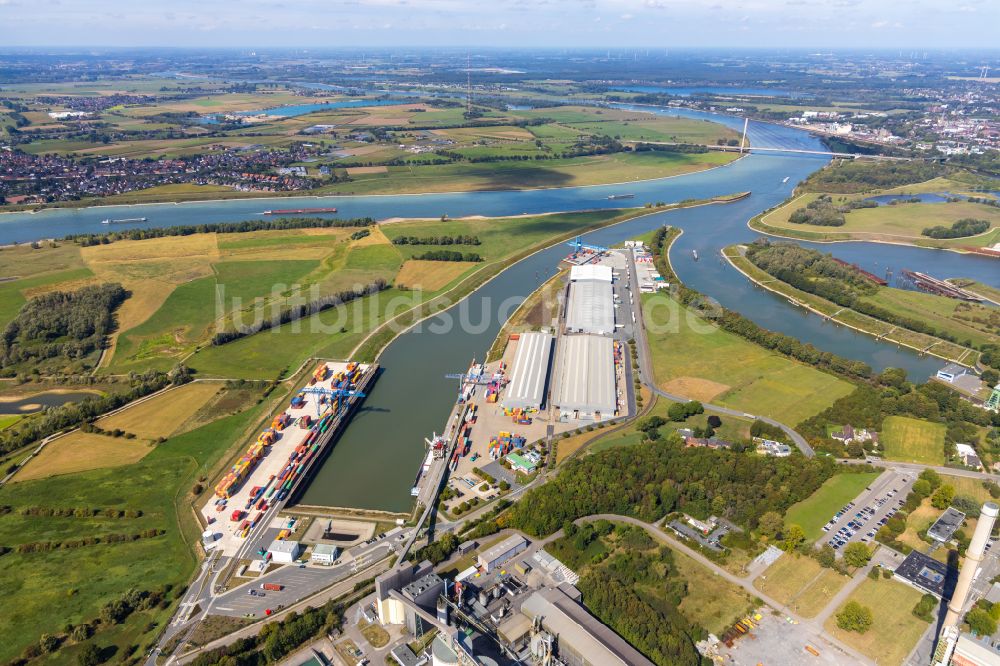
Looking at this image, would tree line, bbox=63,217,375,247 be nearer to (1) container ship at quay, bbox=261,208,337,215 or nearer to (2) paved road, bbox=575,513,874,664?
(1) container ship at quay, bbox=261,208,337,215

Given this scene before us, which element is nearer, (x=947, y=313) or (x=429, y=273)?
(x=947, y=313)

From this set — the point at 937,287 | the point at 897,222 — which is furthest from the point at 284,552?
the point at 897,222

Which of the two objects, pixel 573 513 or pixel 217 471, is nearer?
pixel 573 513

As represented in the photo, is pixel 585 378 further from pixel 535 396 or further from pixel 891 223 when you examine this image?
pixel 891 223

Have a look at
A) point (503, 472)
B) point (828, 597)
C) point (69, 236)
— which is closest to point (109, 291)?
point (69, 236)

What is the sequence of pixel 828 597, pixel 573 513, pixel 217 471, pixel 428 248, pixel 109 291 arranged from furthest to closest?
pixel 428 248, pixel 109 291, pixel 217 471, pixel 573 513, pixel 828 597

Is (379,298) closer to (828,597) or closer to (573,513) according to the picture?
(573,513)

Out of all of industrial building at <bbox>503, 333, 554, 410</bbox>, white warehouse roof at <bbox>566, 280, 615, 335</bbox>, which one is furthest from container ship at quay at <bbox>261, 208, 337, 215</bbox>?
industrial building at <bbox>503, 333, 554, 410</bbox>

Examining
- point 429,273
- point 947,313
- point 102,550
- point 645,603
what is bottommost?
point 102,550
